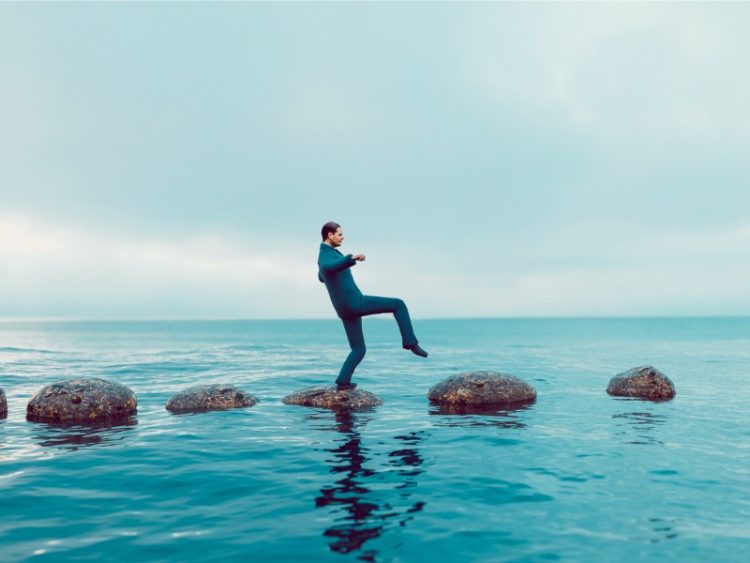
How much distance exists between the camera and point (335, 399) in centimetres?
1345

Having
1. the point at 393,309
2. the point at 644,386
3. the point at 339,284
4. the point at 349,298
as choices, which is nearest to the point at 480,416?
the point at 393,309

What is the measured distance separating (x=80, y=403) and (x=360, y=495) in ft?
26.4

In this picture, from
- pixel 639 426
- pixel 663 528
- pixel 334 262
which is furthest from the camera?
pixel 334 262

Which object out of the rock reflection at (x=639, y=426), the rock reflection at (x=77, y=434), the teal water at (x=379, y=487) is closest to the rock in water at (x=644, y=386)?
the teal water at (x=379, y=487)

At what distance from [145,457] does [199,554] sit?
4036 mm

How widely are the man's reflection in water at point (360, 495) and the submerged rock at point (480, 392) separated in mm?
4220

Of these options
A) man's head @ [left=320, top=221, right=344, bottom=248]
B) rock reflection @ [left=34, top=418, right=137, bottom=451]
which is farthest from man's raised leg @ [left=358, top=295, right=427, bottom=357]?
rock reflection @ [left=34, top=418, right=137, bottom=451]

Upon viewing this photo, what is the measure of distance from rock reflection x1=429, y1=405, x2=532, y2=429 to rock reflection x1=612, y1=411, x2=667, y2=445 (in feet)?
6.19

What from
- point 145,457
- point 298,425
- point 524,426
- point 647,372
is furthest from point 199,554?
point 647,372

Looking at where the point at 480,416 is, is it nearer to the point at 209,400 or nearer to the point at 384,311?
the point at 384,311

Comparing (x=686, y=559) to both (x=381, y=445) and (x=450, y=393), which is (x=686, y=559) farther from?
(x=450, y=393)

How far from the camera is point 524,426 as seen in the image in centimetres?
1107

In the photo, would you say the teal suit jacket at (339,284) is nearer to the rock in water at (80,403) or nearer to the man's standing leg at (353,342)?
the man's standing leg at (353,342)

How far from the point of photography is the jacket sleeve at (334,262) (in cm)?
1153
